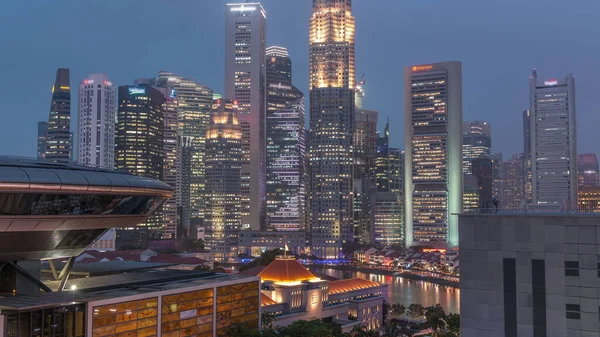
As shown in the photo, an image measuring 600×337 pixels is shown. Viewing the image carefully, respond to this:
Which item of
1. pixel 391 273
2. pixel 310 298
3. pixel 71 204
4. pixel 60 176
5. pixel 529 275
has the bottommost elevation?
pixel 391 273

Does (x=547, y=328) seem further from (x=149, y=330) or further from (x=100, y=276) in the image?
(x=100, y=276)

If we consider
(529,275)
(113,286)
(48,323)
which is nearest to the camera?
(48,323)

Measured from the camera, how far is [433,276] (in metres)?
155

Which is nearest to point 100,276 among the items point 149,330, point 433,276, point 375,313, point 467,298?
point 149,330

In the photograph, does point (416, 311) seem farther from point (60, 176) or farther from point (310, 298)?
point (60, 176)

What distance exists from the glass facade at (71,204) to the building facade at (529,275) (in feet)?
65.2

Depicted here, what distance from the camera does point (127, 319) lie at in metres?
37.8

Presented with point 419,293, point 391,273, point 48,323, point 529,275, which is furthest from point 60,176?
point 391,273

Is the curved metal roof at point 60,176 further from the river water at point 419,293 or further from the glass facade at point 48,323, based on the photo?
the river water at point 419,293

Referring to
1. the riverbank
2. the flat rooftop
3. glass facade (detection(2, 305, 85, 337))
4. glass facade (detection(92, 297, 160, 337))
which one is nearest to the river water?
the riverbank

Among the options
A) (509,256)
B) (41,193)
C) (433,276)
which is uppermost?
(41,193)

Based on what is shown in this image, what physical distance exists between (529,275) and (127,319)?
23.3 metres

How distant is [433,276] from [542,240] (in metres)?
120

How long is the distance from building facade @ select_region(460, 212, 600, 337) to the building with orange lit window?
33.4 m
